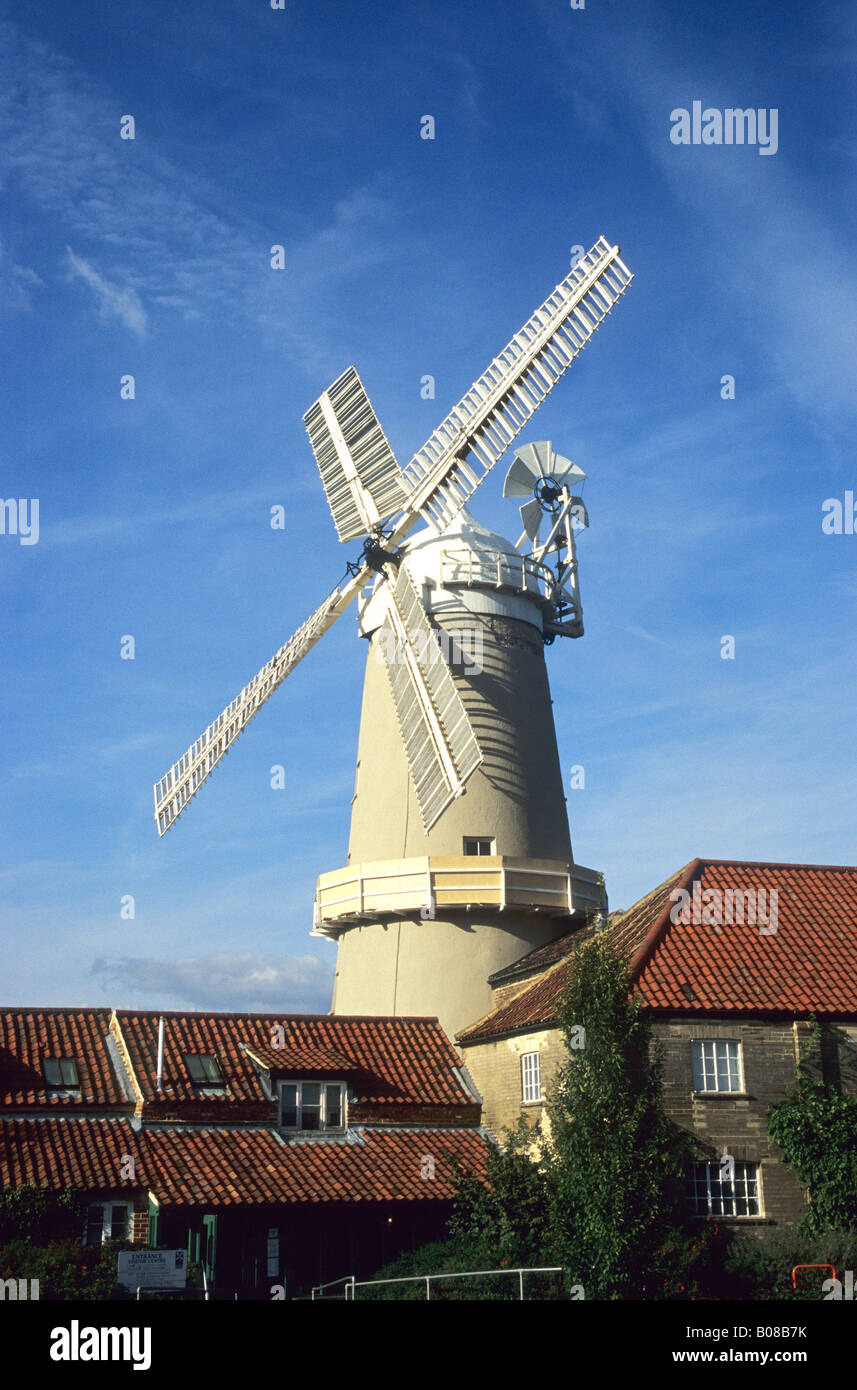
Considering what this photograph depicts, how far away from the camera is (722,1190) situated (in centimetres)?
2333

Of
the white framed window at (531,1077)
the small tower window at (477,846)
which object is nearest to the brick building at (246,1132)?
the white framed window at (531,1077)

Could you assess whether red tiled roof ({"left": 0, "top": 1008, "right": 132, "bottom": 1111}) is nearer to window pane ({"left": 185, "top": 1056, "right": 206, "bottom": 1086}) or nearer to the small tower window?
window pane ({"left": 185, "top": 1056, "right": 206, "bottom": 1086})

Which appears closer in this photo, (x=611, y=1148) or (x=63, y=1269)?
(x=63, y=1269)

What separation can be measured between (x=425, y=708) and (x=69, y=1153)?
11656 millimetres

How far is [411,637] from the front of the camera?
3184 cm

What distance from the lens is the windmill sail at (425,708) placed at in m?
29.1

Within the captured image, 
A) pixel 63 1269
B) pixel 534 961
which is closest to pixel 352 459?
pixel 534 961

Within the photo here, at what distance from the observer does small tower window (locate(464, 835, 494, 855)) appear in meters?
31.9

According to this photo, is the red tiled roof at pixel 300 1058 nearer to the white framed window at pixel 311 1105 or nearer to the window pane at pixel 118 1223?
the white framed window at pixel 311 1105

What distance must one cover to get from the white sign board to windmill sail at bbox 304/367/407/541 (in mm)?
18577

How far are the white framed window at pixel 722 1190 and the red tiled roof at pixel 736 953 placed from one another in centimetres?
269

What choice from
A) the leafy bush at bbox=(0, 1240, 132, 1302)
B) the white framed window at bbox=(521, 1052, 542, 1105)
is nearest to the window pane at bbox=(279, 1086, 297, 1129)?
the white framed window at bbox=(521, 1052, 542, 1105)

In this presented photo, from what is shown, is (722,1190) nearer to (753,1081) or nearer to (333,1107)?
(753,1081)
